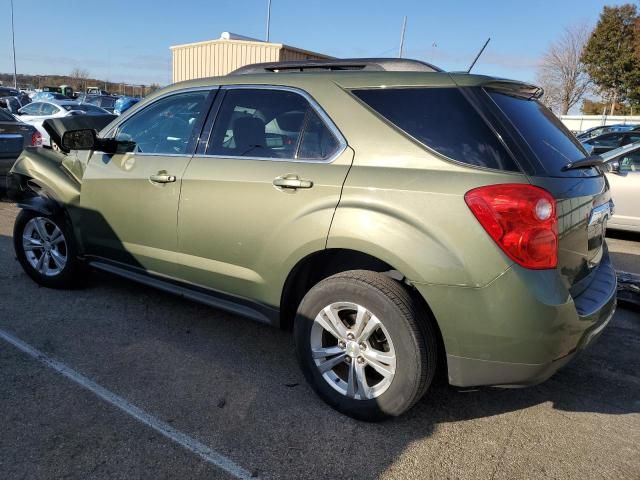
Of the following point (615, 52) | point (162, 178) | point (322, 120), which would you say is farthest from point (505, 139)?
point (615, 52)

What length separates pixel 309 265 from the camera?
3.00 meters

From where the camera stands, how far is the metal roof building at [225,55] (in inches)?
584

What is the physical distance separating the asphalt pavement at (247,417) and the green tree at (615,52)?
40.5 m

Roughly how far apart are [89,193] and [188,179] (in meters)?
1.15

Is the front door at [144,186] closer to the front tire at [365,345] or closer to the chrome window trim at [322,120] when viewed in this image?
the chrome window trim at [322,120]

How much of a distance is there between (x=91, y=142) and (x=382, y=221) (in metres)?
2.57

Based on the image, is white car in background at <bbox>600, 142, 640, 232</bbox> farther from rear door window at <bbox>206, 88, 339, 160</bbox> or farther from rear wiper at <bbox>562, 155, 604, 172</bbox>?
rear door window at <bbox>206, 88, 339, 160</bbox>

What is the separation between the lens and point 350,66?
3.10 meters

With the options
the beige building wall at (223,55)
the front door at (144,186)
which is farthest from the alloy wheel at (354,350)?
the beige building wall at (223,55)

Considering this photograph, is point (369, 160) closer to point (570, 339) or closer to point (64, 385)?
point (570, 339)

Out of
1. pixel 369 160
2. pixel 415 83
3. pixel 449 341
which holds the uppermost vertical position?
pixel 415 83

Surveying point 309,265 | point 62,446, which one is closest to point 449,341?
point 309,265

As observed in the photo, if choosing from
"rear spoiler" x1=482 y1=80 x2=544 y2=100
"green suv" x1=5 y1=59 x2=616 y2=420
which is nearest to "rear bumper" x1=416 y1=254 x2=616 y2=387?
"green suv" x1=5 y1=59 x2=616 y2=420

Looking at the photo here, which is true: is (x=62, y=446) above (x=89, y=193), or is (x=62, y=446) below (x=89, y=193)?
below
